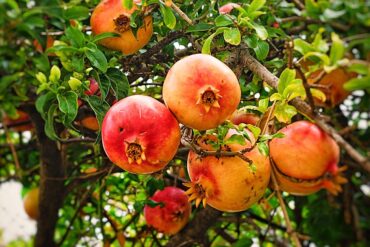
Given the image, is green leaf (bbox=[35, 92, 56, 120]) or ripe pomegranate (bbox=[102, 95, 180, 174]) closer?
ripe pomegranate (bbox=[102, 95, 180, 174])

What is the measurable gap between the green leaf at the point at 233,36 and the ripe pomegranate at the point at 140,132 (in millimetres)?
229

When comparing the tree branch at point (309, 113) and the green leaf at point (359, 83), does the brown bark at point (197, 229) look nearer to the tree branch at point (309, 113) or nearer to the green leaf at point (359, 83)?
the tree branch at point (309, 113)

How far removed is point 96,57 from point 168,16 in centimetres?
21

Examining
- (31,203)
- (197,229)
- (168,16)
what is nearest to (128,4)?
(168,16)

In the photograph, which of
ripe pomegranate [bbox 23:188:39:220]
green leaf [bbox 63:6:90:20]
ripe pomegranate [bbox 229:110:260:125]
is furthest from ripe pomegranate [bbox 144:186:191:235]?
ripe pomegranate [bbox 23:188:39:220]

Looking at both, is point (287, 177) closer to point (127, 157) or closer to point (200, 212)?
point (127, 157)

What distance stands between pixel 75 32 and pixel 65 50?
0.05m

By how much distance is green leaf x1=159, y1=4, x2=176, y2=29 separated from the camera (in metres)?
1.29

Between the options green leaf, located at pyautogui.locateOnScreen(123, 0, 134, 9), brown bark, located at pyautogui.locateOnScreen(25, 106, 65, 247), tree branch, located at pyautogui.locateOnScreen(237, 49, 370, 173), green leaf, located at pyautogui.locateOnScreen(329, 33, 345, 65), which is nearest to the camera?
tree branch, located at pyautogui.locateOnScreen(237, 49, 370, 173)

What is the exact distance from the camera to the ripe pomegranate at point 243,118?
139 centimetres

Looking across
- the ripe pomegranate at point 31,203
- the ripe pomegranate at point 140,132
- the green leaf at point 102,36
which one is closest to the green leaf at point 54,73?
the green leaf at point 102,36

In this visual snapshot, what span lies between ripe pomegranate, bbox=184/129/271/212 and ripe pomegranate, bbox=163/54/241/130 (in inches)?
4.2

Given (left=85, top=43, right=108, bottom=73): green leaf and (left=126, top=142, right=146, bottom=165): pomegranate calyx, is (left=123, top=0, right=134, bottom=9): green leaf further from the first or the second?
(left=126, top=142, right=146, bottom=165): pomegranate calyx

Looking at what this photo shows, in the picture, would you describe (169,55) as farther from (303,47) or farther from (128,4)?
(303,47)
